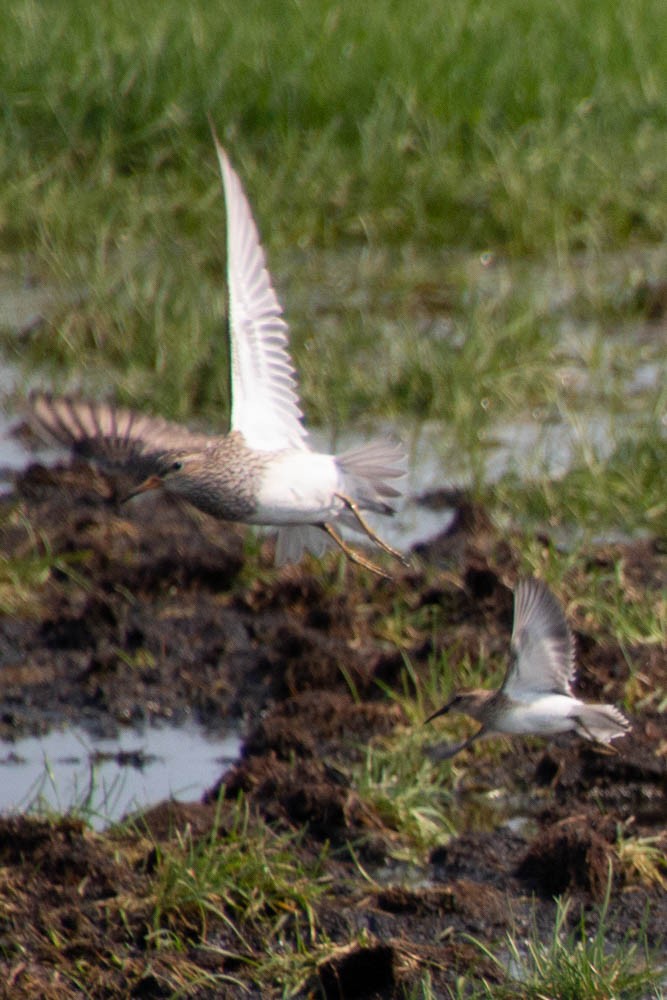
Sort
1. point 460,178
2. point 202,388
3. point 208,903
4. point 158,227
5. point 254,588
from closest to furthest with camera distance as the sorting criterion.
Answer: point 208,903 → point 254,588 → point 202,388 → point 158,227 → point 460,178

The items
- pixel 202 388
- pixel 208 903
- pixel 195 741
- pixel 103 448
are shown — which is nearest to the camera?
pixel 208 903

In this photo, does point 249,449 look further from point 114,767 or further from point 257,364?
point 114,767

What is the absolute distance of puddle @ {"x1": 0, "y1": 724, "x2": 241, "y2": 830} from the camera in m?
5.22

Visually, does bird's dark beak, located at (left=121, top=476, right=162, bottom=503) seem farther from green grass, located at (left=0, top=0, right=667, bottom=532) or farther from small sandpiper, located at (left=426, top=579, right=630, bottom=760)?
green grass, located at (left=0, top=0, right=667, bottom=532)

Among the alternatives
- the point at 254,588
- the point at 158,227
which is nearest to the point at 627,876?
the point at 254,588

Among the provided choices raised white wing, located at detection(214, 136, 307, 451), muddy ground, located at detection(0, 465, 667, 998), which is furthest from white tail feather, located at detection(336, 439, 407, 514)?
muddy ground, located at detection(0, 465, 667, 998)

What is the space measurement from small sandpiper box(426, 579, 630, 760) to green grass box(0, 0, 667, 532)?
2129 mm

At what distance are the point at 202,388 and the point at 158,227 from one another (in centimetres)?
172

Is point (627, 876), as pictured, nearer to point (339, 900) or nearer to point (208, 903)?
point (339, 900)

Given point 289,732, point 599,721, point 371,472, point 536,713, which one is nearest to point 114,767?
point 289,732

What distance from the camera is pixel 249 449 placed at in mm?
5312

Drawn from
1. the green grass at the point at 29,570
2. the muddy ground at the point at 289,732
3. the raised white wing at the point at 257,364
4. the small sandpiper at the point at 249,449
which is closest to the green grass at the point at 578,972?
the muddy ground at the point at 289,732

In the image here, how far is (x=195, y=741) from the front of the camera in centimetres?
571

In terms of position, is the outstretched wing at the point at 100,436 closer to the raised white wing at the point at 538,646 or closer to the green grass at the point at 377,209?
the raised white wing at the point at 538,646
